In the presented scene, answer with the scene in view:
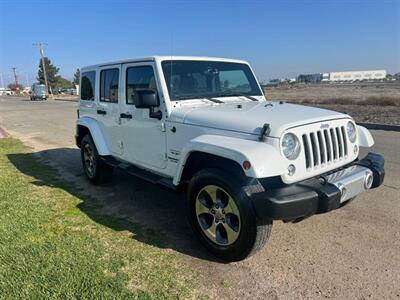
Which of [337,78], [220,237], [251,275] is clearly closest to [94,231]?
[220,237]

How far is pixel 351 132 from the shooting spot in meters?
3.90

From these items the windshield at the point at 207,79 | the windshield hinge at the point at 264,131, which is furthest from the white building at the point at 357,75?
the windshield hinge at the point at 264,131

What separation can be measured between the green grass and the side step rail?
57cm

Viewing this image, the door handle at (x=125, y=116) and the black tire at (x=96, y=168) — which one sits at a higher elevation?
the door handle at (x=125, y=116)

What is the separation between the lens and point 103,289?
2.93m

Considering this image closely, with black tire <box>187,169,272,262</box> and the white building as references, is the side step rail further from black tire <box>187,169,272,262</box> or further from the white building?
the white building

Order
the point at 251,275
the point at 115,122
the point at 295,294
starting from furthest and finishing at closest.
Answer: the point at 115,122 → the point at 251,275 → the point at 295,294

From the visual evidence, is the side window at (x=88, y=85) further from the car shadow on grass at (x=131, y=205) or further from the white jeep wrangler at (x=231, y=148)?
the car shadow on grass at (x=131, y=205)

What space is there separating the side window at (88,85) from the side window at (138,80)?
1.27 meters

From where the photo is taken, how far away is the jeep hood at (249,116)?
10.8ft

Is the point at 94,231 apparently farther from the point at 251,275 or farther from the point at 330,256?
the point at 330,256

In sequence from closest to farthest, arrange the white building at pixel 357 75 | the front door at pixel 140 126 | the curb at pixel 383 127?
the front door at pixel 140 126 < the curb at pixel 383 127 < the white building at pixel 357 75

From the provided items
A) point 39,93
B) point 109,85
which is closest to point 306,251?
point 109,85

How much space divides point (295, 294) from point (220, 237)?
2.94 ft
